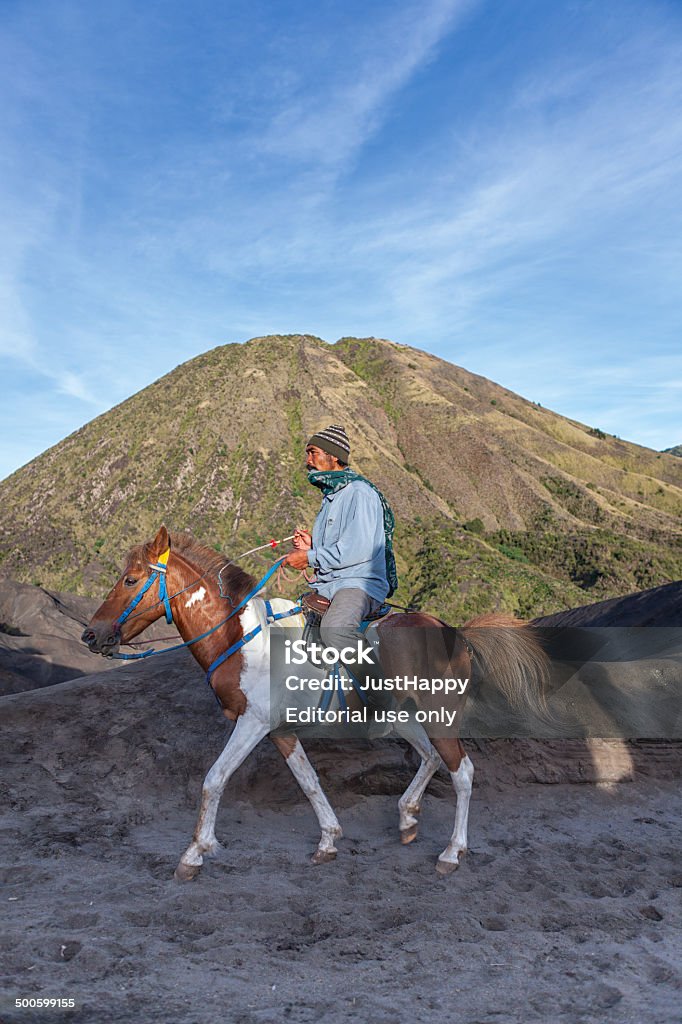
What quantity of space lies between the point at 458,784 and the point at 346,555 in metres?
1.94

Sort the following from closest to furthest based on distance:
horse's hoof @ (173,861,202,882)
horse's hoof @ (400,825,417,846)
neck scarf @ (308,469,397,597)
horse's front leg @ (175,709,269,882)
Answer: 1. horse's hoof @ (173,861,202,882)
2. horse's front leg @ (175,709,269,882)
3. neck scarf @ (308,469,397,597)
4. horse's hoof @ (400,825,417,846)

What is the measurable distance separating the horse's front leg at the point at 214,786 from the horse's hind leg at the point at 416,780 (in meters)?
1.25

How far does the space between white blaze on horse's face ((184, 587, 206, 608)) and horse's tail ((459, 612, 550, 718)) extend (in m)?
2.07

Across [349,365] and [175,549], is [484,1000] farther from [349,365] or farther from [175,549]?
[349,365]

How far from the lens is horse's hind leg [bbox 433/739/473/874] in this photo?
508 centimetres

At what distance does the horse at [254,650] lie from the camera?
499 centimetres

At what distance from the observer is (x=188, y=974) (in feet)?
11.5

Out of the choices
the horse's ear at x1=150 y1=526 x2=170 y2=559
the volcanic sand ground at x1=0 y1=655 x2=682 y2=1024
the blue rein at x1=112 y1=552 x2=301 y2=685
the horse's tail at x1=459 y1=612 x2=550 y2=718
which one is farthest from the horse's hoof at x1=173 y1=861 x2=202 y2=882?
the horse's tail at x1=459 y1=612 x2=550 y2=718

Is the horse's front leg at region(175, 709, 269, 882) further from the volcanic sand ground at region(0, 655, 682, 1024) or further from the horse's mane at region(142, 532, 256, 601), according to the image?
the horse's mane at region(142, 532, 256, 601)

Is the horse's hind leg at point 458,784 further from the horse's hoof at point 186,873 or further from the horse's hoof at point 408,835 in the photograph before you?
the horse's hoof at point 186,873

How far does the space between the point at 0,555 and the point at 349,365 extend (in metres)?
54.5

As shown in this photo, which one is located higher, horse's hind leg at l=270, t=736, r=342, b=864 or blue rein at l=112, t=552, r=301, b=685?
blue rein at l=112, t=552, r=301, b=685

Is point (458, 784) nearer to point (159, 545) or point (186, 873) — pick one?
point (186, 873)

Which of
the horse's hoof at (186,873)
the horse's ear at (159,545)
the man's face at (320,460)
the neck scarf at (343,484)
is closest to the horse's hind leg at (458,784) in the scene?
the neck scarf at (343,484)
